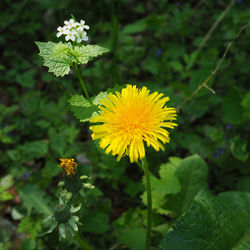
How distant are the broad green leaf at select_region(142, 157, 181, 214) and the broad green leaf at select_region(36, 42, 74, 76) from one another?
0.89 m

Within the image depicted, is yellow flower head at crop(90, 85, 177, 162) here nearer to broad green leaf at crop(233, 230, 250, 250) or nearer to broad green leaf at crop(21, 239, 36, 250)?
broad green leaf at crop(233, 230, 250, 250)

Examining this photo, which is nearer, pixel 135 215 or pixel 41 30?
pixel 135 215

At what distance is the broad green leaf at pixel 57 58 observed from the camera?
1334 mm

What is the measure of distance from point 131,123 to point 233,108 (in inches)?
50.5

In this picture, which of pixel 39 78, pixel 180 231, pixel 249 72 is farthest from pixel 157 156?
pixel 39 78

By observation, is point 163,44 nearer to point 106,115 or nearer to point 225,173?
point 225,173

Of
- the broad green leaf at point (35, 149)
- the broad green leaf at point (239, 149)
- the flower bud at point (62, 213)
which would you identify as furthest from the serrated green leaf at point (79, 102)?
the broad green leaf at point (239, 149)

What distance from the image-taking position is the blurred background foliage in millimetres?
2025

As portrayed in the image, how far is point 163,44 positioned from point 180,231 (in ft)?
7.04

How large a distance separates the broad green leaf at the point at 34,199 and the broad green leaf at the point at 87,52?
1113 millimetres

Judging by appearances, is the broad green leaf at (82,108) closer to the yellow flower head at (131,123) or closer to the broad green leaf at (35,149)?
the yellow flower head at (131,123)

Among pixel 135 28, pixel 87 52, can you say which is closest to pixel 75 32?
pixel 87 52

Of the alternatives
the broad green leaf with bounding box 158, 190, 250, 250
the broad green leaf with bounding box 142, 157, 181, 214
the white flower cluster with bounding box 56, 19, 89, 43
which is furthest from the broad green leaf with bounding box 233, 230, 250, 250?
the white flower cluster with bounding box 56, 19, 89, 43

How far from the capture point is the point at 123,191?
7.84 ft
